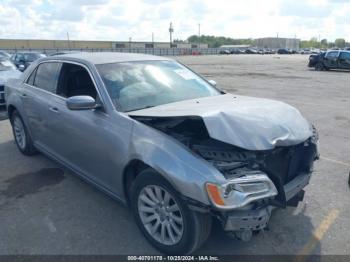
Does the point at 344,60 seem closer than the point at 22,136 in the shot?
No

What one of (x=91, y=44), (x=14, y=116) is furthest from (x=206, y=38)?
(x=14, y=116)

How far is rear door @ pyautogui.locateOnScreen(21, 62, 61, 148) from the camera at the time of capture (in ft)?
14.7

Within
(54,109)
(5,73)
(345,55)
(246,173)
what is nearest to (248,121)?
(246,173)

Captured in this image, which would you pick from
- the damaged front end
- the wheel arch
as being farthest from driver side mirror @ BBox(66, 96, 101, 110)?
the wheel arch

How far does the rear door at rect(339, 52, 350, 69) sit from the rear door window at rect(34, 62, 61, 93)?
990 inches

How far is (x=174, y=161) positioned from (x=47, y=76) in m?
2.90

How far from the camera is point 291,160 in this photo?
125 inches

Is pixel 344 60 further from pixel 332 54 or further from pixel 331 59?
pixel 332 54

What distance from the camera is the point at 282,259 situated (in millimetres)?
2943

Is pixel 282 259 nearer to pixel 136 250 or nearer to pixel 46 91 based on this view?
pixel 136 250

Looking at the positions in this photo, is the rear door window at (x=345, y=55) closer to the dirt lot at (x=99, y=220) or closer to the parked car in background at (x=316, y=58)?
the parked car in background at (x=316, y=58)

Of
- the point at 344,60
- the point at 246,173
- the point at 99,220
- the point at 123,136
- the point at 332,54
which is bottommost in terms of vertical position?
the point at 99,220

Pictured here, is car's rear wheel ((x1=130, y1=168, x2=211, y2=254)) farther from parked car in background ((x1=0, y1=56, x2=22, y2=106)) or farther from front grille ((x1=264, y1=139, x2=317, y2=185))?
parked car in background ((x1=0, y1=56, x2=22, y2=106))

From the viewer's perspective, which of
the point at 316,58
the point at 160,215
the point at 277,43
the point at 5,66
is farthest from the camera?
the point at 277,43
